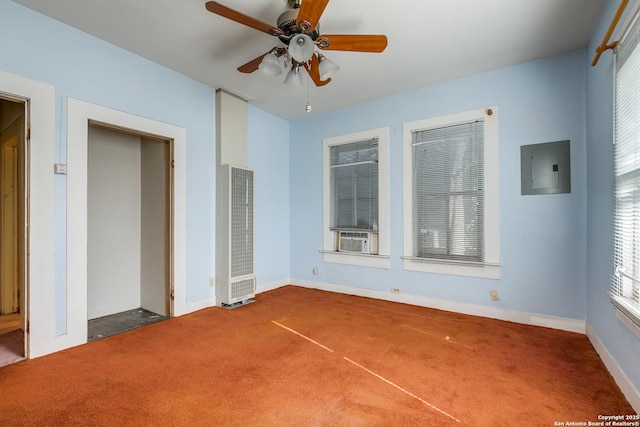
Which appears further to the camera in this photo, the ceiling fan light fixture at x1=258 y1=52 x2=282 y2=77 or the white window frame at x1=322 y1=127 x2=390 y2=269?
the white window frame at x1=322 y1=127 x2=390 y2=269

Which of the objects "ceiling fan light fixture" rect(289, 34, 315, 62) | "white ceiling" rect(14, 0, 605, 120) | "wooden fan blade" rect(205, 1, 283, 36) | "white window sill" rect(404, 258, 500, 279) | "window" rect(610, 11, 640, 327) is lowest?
"white window sill" rect(404, 258, 500, 279)

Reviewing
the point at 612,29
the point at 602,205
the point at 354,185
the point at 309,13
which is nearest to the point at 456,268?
the point at 602,205

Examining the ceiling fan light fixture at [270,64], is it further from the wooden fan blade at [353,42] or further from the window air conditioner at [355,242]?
the window air conditioner at [355,242]

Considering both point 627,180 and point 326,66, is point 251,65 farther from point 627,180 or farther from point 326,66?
point 627,180

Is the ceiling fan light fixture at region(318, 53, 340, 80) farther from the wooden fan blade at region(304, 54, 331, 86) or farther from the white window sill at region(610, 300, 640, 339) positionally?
the white window sill at region(610, 300, 640, 339)

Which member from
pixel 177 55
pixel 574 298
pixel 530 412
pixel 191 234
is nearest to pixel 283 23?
pixel 177 55

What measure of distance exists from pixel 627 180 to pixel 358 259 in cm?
294

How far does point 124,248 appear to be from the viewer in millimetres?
3732

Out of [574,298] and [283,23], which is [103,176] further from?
[574,298]

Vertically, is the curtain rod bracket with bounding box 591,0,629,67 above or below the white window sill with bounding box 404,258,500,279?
above

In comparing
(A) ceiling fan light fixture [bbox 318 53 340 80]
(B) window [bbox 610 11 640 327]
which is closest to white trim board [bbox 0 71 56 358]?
(A) ceiling fan light fixture [bbox 318 53 340 80]

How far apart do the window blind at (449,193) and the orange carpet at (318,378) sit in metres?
0.94

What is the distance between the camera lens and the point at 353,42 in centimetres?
212

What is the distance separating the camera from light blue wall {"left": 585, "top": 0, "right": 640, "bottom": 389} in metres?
2.04
